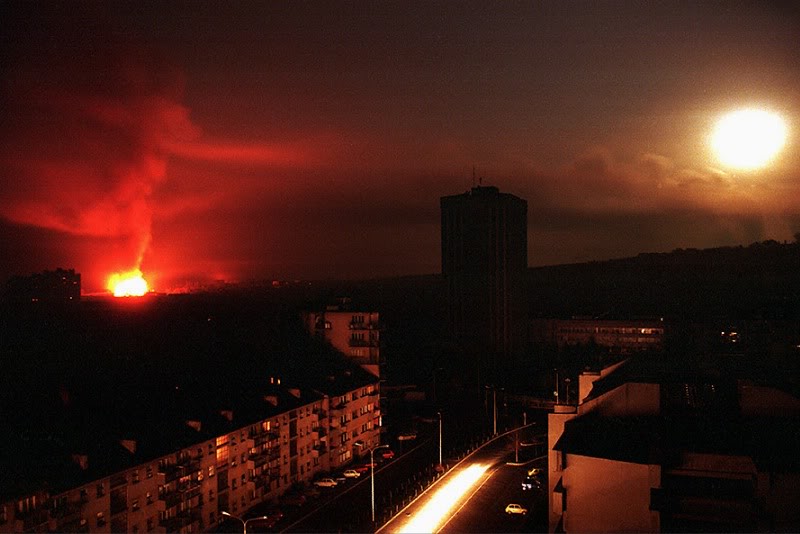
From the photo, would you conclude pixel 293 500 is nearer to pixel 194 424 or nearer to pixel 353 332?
pixel 194 424

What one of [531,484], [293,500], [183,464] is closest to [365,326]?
[293,500]

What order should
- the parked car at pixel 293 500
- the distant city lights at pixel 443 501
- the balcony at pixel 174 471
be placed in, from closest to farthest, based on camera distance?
1. the balcony at pixel 174 471
2. the distant city lights at pixel 443 501
3. the parked car at pixel 293 500

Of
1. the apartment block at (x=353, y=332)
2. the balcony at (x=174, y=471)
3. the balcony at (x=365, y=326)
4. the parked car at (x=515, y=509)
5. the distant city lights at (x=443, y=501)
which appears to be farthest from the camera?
the balcony at (x=365, y=326)

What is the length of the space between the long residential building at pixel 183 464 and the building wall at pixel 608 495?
3106mm

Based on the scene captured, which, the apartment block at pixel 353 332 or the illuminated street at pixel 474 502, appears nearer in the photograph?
the illuminated street at pixel 474 502

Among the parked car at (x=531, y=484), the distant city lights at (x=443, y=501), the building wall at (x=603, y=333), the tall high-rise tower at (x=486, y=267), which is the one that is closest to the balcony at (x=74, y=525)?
the distant city lights at (x=443, y=501)

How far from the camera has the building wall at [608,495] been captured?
5.18 metres

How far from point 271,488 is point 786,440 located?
489cm

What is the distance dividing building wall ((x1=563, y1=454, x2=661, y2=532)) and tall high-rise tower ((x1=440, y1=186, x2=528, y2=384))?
18.6 meters

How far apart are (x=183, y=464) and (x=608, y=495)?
134 inches

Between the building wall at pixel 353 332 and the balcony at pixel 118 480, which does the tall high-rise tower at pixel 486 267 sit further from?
the balcony at pixel 118 480

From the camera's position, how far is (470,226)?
28766 millimetres

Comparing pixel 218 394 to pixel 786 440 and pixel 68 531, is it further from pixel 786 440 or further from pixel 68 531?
pixel 786 440

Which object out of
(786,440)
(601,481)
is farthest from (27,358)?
(786,440)
